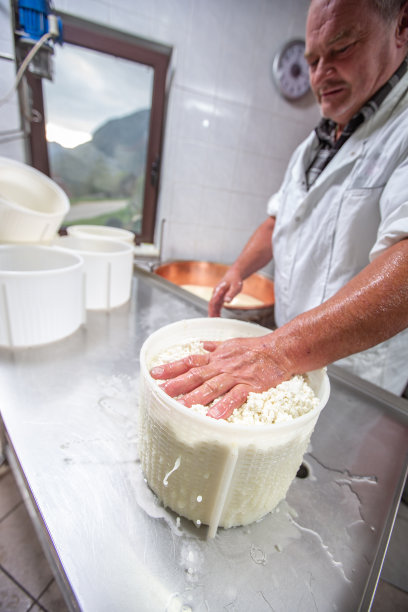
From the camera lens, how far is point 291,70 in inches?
88.8

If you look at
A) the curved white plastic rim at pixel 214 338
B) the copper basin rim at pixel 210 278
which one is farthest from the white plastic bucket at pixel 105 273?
the copper basin rim at pixel 210 278

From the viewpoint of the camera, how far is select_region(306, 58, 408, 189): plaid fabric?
0.78m

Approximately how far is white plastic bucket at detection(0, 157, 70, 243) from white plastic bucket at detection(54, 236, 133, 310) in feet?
0.34

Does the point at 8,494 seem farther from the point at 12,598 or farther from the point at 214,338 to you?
the point at 214,338

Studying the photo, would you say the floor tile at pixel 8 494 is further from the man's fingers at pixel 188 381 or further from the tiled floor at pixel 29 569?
the man's fingers at pixel 188 381

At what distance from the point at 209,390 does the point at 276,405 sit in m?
0.10

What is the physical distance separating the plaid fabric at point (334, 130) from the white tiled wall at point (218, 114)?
144 cm

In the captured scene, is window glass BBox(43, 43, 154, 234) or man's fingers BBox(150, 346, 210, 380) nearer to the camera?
man's fingers BBox(150, 346, 210, 380)

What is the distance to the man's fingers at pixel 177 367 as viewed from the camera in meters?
0.46

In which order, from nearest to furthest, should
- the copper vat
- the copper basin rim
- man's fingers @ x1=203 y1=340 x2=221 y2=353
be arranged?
man's fingers @ x1=203 y1=340 x2=221 y2=353 → the copper vat → the copper basin rim

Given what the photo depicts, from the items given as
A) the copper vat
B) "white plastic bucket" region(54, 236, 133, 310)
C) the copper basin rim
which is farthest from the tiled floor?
the copper basin rim

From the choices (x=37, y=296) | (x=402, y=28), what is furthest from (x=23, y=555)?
(x=402, y=28)

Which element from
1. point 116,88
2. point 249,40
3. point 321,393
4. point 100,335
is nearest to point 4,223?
point 100,335

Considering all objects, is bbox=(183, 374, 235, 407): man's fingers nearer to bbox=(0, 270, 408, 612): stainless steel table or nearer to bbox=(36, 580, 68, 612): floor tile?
bbox=(0, 270, 408, 612): stainless steel table
